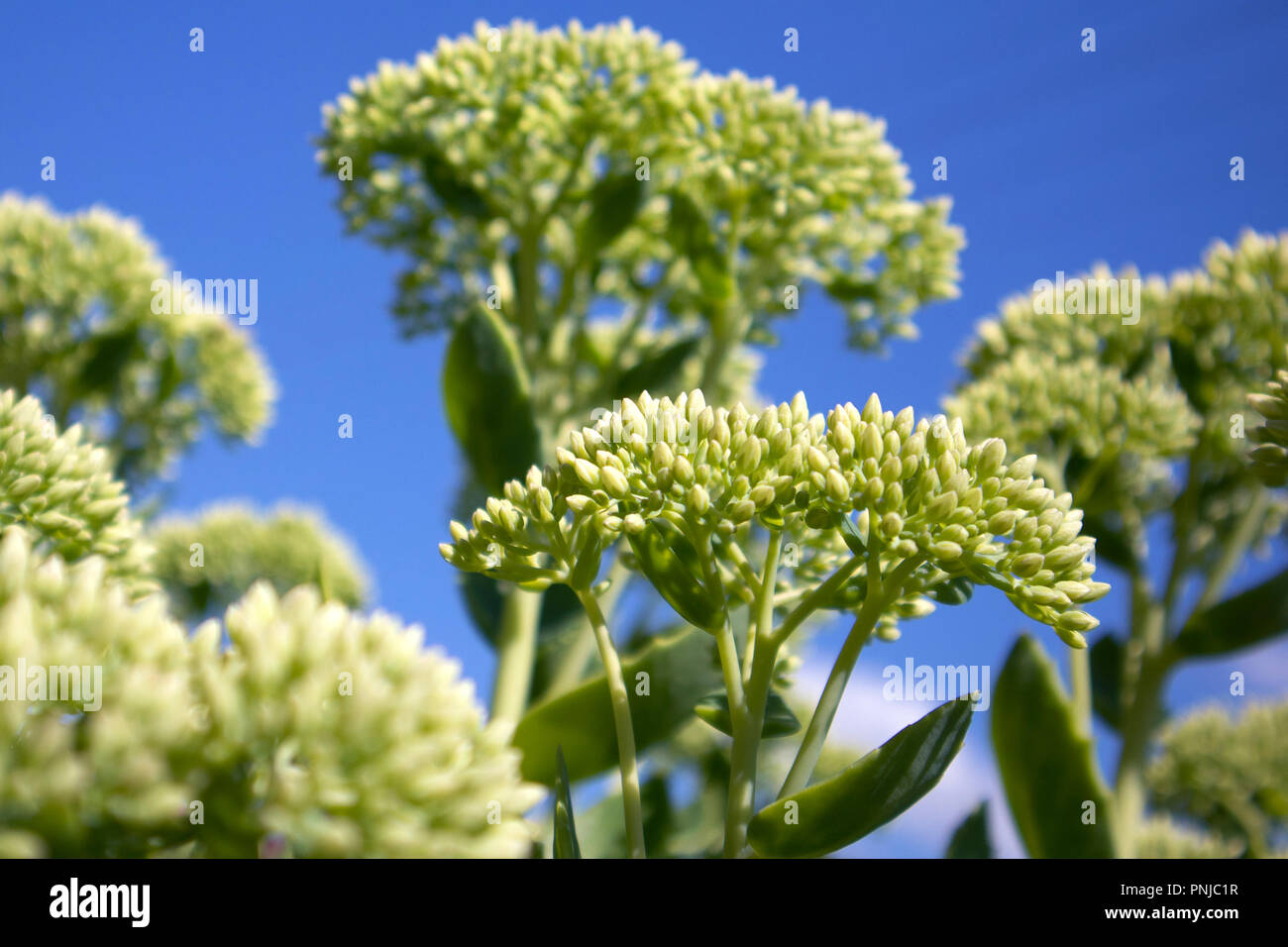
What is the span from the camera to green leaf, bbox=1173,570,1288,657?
2459mm

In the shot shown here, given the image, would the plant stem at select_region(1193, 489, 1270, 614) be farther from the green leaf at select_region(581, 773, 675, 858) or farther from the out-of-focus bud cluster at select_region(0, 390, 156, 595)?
the out-of-focus bud cluster at select_region(0, 390, 156, 595)

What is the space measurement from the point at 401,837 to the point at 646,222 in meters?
2.00

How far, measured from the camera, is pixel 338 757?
0.87 metres

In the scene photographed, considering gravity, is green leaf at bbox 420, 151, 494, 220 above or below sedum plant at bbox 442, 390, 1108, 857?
above

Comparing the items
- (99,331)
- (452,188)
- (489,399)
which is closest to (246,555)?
(99,331)

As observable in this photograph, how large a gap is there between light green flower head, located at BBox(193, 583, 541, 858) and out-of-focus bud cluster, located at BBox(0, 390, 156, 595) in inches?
32.3

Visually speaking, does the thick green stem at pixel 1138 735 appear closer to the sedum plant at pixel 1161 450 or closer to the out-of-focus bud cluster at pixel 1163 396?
the sedum plant at pixel 1161 450

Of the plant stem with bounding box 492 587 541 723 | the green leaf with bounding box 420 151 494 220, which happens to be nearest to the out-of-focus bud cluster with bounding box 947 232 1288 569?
the plant stem with bounding box 492 587 541 723

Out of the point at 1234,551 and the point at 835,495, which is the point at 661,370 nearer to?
the point at 835,495

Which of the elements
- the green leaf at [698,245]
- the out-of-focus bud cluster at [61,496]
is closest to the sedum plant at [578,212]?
the green leaf at [698,245]

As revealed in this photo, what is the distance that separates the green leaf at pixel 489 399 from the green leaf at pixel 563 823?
913mm

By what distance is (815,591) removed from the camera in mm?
1373
